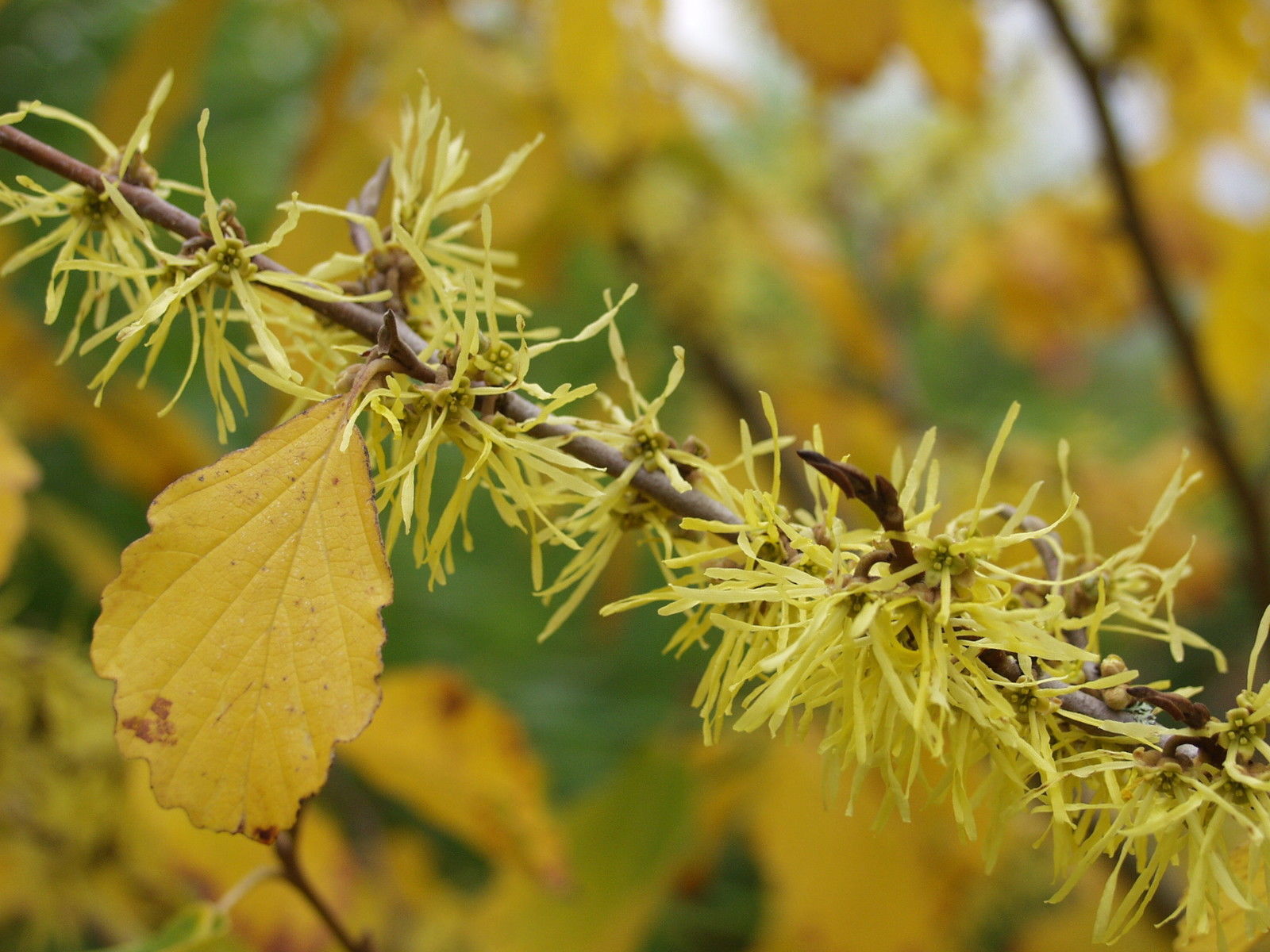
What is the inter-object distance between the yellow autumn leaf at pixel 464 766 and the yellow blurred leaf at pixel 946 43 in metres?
0.62

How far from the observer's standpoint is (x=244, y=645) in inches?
12.9

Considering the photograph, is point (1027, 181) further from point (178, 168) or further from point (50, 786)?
point (50, 786)

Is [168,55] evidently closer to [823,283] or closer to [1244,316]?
[823,283]

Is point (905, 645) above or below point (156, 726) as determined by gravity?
above

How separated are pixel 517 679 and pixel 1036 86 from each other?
138cm

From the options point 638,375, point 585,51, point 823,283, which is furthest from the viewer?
point 638,375

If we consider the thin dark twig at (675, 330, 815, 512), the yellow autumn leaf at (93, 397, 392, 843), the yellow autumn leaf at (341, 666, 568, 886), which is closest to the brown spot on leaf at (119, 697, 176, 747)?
the yellow autumn leaf at (93, 397, 392, 843)

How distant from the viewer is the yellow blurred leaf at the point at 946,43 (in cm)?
86

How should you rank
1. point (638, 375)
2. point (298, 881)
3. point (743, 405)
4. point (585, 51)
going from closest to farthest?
1. point (298, 881)
2. point (585, 51)
3. point (743, 405)
4. point (638, 375)

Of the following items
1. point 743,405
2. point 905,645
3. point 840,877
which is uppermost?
point 743,405

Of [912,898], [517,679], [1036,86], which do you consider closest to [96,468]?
[517,679]

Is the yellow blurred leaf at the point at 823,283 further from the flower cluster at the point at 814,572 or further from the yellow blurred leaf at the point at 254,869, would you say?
the flower cluster at the point at 814,572

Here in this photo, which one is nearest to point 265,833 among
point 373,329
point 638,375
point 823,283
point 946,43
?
point 373,329

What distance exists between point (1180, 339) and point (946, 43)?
400mm
